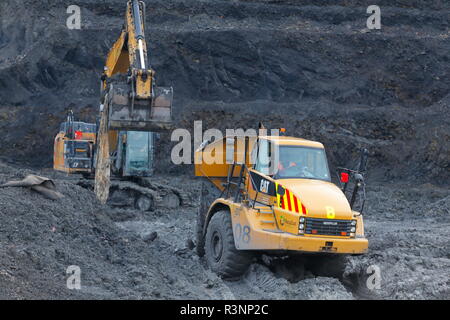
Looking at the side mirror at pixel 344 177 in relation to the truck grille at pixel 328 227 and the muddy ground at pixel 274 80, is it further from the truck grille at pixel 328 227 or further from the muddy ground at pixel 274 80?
the muddy ground at pixel 274 80

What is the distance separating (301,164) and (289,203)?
0.90m

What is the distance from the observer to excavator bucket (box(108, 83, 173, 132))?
46.3 ft

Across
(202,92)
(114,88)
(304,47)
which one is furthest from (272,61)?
(114,88)

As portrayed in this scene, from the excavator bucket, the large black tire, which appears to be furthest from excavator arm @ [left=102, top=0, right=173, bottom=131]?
the large black tire

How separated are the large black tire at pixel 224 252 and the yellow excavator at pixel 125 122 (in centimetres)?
427

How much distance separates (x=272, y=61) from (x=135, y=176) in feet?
44.2

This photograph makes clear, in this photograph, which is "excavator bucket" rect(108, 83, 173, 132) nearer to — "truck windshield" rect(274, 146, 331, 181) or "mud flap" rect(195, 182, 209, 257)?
"mud flap" rect(195, 182, 209, 257)

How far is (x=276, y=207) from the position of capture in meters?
9.45

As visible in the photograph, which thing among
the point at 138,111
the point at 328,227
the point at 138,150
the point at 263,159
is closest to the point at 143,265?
the point at 263,159

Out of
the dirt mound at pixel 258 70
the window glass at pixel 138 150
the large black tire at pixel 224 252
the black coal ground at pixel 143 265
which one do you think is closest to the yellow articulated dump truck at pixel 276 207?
the large black tire at pixel 224 252

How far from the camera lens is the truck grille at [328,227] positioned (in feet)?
29.5

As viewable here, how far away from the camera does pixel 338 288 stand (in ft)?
29.8

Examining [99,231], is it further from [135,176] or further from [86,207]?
[135,176]

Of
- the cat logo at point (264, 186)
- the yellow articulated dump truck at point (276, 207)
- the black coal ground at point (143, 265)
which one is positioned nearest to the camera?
the black coal ground at point (143, 265)
